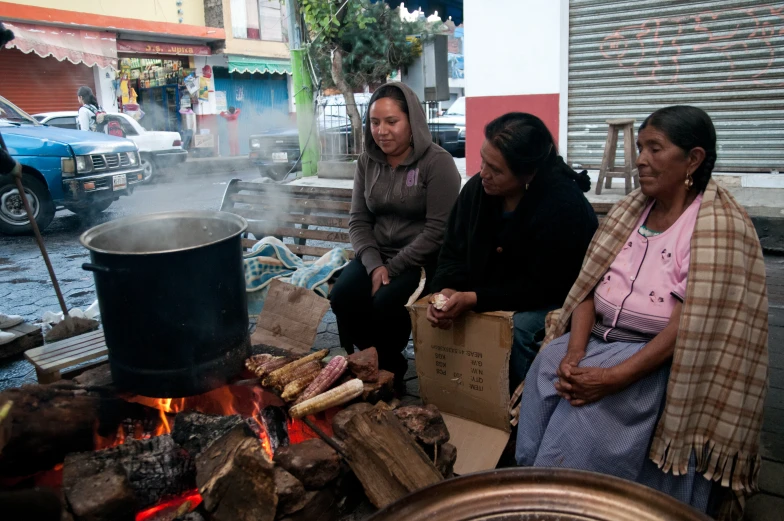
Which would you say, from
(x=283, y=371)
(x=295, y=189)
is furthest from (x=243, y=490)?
(x=295, y=189)

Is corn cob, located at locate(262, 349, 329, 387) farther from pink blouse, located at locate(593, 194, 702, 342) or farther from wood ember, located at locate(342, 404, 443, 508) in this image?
pink blouse, located at locate(593, 194, 702, 342)

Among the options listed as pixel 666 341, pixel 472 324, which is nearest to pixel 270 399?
pixel 472 324

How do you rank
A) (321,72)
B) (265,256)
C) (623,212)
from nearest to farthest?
(623,212) → (265,256) → (321,72)

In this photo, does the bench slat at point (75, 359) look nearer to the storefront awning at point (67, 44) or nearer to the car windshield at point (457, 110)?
the car windshield at point (457, 110)

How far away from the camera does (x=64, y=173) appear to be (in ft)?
30.2

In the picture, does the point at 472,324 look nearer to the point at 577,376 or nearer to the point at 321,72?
the point at 577,376

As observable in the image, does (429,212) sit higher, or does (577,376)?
(429,212)

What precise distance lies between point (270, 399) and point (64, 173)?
8.08 m

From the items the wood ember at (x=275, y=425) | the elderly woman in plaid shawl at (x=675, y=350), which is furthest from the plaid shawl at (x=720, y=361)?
the wood ember at (x=275, y=425)

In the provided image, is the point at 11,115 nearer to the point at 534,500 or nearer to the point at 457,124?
the point at 457,124

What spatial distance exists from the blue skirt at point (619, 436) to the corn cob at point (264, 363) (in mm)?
1309

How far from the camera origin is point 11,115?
959 cm

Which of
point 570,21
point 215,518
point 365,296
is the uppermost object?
point 570,21

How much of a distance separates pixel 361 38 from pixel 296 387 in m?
12.3
